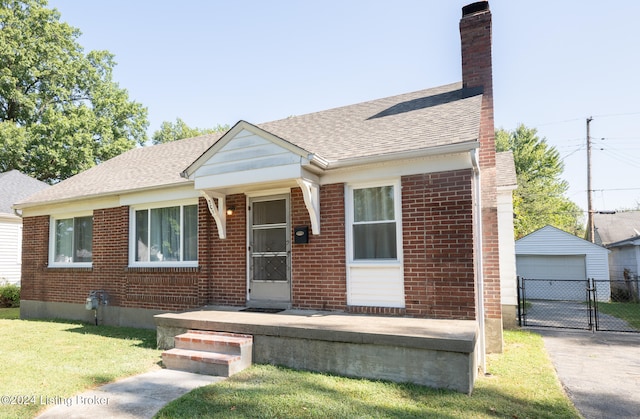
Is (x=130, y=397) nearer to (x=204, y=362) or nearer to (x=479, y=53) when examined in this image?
(x=204, y=362)

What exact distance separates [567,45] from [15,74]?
30.0m

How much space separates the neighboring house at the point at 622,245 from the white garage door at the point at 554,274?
1756 mm

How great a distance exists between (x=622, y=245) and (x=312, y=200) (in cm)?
2008

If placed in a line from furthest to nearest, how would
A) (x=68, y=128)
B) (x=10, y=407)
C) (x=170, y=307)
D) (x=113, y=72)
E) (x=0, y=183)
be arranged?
(x=113, y=72)
(x=68, y=128)
(x=0, y=183)
(x=170, y=307)
(x=10, y=407)

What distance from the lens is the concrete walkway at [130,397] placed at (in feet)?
13.7

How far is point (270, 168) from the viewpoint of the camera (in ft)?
22.3

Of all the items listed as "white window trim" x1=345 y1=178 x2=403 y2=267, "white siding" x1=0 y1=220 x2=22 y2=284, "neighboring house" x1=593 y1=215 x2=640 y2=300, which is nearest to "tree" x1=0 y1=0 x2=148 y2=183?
"white siding" x1=0 y1=220 x2=22 y2=284

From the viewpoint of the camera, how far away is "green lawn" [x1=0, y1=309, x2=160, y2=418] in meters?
4.81

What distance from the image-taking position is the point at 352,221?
6.91 metres

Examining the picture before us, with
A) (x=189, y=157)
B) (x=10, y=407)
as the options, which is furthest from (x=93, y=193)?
(x=10, y=407)

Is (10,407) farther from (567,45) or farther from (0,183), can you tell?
(0,183)

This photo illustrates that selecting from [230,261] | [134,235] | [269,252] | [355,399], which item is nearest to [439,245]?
[355,399]

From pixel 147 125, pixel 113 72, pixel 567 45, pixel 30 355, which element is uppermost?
pixel 113 72

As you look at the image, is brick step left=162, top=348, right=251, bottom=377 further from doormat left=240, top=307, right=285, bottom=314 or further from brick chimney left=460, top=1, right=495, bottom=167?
brick chimney left=460, top=1, right=495, bottom=167
